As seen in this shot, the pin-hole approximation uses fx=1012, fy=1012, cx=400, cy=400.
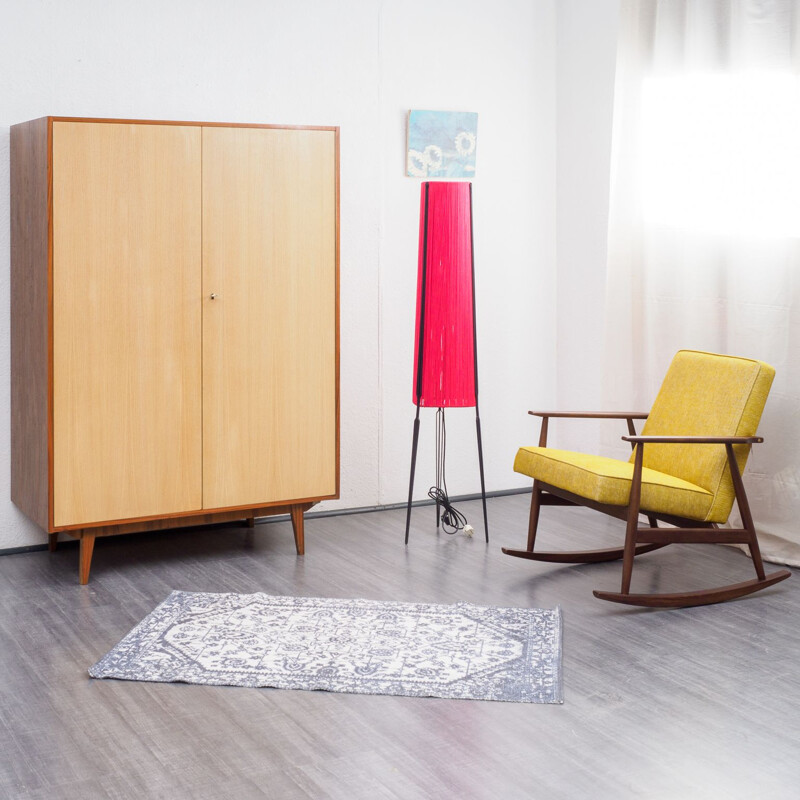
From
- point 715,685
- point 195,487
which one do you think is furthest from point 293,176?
point 715,685

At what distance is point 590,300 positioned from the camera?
5055 millimetres

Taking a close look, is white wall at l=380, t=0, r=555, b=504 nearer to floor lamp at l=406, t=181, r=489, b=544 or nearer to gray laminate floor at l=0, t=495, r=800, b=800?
floor lamp at l=406, t=181, r=489, b=544

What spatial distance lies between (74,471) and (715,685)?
2223 millimetres

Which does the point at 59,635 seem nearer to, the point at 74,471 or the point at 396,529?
the point at 74,471

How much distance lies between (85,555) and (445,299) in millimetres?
1713

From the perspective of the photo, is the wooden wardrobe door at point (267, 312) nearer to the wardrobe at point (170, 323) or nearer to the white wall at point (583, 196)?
the wardrobe at point (170, 323)

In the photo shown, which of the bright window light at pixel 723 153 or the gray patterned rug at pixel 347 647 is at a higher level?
the bright window light at pixel 723 153

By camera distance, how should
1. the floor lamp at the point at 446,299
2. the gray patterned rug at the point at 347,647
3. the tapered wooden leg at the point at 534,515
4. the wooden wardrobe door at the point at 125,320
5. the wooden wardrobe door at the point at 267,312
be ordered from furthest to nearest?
the floor lamp at the point at 446,299 → the tapered wooden leg at the point at 534,515 → the wooden wardrobe door at the point at 267,312 → the wooden wardrobe door at the point at 125,320 → the gray patterned rug at the point at 347,647

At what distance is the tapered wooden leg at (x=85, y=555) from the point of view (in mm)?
3613

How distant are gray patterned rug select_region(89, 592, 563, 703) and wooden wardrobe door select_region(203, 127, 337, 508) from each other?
1.99ft

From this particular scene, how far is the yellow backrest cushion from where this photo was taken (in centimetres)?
351

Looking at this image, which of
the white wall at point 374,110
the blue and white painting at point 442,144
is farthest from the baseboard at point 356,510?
the blue and white painting at point 442,144

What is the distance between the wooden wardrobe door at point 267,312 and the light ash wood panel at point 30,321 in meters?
0.56

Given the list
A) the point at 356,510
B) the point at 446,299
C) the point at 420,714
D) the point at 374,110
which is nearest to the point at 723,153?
the point at 446,299
